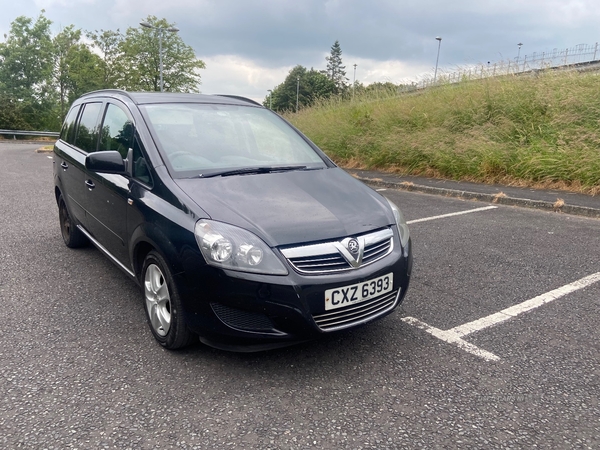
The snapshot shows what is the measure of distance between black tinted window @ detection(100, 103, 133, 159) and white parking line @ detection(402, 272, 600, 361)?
2427 mm

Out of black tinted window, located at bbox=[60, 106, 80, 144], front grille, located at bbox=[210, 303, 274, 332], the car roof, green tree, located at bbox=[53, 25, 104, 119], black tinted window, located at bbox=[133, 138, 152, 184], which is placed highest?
green tree, located at bbox=[53, 25, 104, 119]

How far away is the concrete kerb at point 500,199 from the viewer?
6.75 m

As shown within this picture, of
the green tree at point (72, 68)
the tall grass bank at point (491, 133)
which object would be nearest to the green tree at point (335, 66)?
the green tree at point (72, 68)

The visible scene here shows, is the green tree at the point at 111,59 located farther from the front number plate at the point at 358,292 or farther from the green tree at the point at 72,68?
the front number plate at the point at 358,292

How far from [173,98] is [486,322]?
297 cm

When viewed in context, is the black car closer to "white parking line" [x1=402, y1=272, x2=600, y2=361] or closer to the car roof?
the car roof

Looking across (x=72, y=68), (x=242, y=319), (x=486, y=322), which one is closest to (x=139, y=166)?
(x=242, y=319)

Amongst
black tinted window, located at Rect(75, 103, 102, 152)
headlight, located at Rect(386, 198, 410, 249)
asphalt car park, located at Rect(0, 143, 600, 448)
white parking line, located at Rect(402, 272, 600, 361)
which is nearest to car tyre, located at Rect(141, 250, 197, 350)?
asphalt car park, located at Rect(0, 143, 600, 448)

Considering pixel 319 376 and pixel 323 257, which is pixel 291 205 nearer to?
pixel 323 257

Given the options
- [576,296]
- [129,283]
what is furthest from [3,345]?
[576,296]

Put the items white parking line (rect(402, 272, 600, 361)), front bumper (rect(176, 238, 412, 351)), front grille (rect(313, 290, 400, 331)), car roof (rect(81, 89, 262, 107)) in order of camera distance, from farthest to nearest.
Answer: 1. car roof (rect(81, 89, 262, 107))
2. white parking line (rect(402, 272, 600, 361))
3. front grille (rect(313, 290, 400, 331))
4. front bumper (rect(176, 238, 412, 351))

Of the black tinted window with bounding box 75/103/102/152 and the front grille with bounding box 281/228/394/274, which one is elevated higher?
the black tinted window with bounding box 75/103/102/152

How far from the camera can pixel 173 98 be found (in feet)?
12.6

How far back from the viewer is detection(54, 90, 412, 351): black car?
2.51 m
